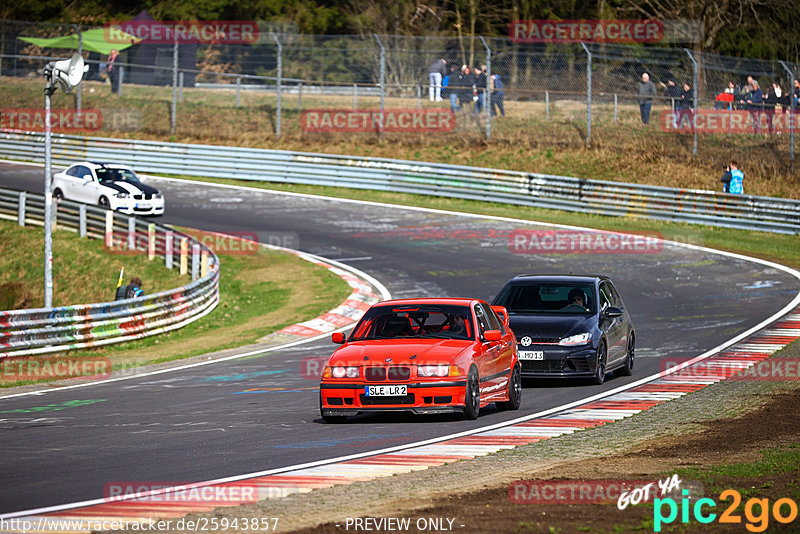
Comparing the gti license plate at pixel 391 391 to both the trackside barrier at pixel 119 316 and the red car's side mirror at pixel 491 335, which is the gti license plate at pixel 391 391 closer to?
the red car's side mirror at pixel 491 335

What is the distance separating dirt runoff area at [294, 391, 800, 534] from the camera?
6.81 m

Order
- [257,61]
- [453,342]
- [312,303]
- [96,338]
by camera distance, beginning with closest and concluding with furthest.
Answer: [453,342] < [96,338] < [312,303] < [257,61]

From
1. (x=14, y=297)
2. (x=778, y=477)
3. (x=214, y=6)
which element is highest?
(x=214, y=6)

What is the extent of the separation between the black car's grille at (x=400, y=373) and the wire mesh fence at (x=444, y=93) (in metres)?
23.0

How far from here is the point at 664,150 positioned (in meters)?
36.3

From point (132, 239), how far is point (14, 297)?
10.7 feet

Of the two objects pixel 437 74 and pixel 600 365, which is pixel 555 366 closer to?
pixel 600 365

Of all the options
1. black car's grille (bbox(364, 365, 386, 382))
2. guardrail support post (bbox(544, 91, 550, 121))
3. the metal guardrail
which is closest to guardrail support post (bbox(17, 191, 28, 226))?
the metal guardrail

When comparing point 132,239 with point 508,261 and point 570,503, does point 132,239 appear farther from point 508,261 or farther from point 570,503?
point 570,503

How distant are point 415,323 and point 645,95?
78.3ft

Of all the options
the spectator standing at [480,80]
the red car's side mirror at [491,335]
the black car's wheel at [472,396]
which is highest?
the spectator standing at [480,80]

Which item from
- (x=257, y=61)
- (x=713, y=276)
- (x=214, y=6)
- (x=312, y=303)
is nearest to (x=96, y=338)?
(x=312, y=303)

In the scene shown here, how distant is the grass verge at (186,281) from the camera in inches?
811

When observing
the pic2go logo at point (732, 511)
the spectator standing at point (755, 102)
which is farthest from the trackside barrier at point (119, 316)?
the spectator standing at point (755, 102)
